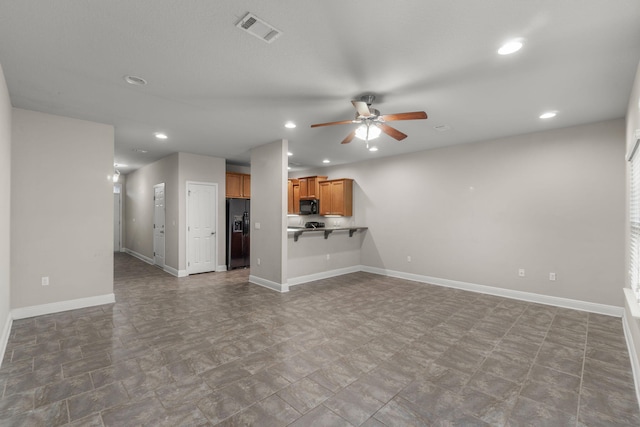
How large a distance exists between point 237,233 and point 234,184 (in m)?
1.29

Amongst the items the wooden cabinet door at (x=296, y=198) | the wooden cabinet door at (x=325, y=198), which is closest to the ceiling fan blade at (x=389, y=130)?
the wooden cabinet door at (x=325, y=198)

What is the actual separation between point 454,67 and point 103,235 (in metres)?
4.99

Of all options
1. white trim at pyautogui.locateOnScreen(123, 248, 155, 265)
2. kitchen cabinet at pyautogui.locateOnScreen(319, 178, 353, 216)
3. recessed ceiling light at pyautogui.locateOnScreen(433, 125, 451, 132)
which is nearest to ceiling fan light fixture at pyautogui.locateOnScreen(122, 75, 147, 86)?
recessed ceiling light at pyautogui.locateOnScreen(433, 125, 451, 132)

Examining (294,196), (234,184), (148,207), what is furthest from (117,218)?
(294,196)

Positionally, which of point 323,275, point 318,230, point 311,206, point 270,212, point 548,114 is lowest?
point 323,275

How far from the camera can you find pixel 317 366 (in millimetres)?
2615

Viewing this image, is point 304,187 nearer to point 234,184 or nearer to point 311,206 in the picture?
point 311,206

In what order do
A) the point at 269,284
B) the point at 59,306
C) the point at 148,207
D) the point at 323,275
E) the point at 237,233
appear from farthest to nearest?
the point at 148,207, the point at 237,233, the point at 323,275, the point at 269,284, the point at 59,306

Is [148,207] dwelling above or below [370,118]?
below

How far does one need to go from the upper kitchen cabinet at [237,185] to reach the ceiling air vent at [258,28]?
556 cm

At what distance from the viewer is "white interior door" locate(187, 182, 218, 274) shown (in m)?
6.54

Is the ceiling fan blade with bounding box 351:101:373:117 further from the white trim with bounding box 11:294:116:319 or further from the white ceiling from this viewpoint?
the white trim with bounding box 11:294:116:319

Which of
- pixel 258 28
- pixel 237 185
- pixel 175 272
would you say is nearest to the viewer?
pixel 258 28

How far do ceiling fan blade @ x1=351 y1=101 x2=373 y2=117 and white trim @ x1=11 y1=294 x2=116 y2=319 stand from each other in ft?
14.5
